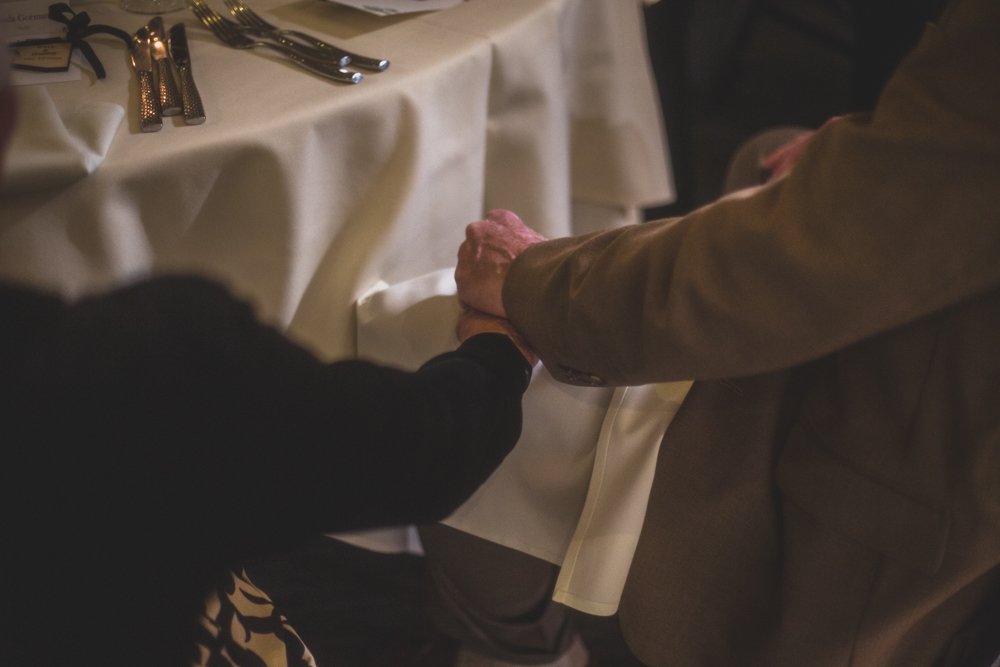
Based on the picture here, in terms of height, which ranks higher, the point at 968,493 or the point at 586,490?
the point at 968,493

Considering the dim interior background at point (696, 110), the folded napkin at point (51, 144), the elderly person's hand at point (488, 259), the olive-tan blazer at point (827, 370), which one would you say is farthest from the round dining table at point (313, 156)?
the dim interior background at point (696, 110)

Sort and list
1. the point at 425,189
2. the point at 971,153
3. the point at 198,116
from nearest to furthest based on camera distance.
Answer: the point at 971,153
the point at 198,116
the point at 425,189

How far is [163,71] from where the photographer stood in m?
0.89

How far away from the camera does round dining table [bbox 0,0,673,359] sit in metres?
0.73

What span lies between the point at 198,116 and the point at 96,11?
37 centimetres

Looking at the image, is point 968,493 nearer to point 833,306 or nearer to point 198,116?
point 833,306

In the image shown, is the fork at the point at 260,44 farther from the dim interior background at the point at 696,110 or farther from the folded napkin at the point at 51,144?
the dim interior background at the point at 696,110

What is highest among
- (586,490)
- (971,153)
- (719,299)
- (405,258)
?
(971,153)

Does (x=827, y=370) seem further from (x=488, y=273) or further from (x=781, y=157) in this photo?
(x=781, y=157)

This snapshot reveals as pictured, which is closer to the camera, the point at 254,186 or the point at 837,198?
the point at 837,198

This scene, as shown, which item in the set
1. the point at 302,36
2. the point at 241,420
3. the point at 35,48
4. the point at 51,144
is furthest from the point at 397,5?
the point at 241,420

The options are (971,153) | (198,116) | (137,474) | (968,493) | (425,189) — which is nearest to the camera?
(137,474)

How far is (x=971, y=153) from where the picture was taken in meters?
0.54

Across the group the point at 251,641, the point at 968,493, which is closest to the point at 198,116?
the point at 251,641
